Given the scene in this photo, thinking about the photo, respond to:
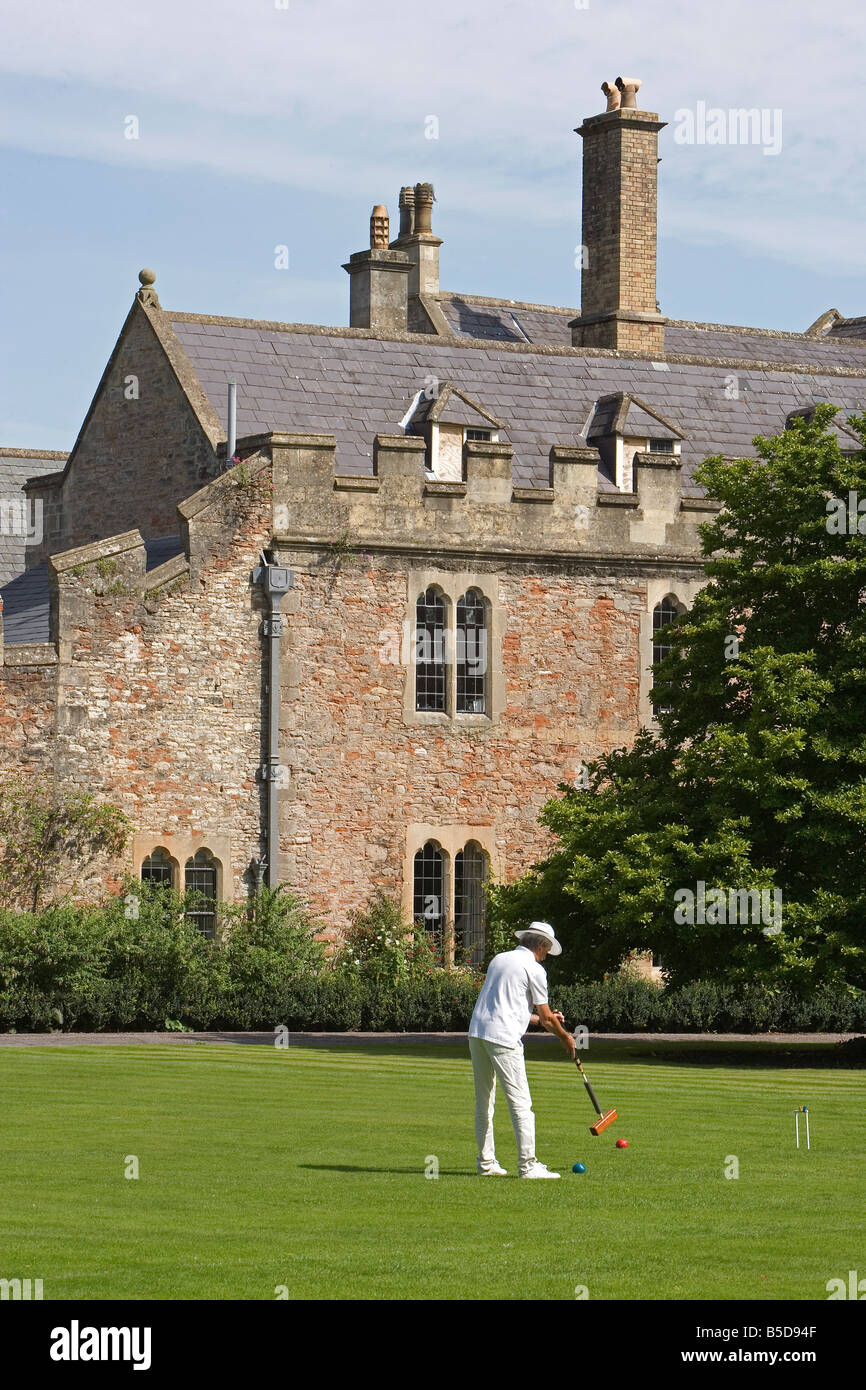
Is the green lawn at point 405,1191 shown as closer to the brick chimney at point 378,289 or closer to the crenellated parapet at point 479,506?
the crenellated parapet at point 479,506

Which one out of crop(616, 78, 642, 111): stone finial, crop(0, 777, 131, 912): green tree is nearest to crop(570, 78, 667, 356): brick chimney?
crop(616, 78, 642, 111): stone finial

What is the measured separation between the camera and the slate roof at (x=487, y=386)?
33.5 m

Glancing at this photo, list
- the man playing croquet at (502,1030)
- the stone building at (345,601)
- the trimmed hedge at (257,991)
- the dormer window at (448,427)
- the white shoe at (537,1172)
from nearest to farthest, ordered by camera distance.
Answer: the white shoe at (537,1172), the man playing croquet at (502,1030), the trimmed hedge at (257,991), the stone building at (345,601), the dormer window at (448,427)

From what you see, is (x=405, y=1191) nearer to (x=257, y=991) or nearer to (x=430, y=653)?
(x=257, y=991)

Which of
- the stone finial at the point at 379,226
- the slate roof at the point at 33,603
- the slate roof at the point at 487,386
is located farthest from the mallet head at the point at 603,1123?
the stone finial at the point at 379,226

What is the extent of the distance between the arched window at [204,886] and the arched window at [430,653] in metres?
3.84

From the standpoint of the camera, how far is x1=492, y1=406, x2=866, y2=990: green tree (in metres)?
23.0

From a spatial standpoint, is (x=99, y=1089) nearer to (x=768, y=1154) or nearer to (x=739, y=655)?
(x=768, y=1154)

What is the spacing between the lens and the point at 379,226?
4828cm

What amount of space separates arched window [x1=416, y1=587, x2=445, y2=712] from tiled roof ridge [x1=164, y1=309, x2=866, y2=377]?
5794mm

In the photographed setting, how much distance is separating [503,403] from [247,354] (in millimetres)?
4271

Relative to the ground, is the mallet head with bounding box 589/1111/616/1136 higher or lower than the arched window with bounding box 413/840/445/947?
lower

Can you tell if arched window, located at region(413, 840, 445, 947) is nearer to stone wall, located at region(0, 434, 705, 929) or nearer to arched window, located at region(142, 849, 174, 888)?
stone wall, located at region(0, 434, 705, 929)

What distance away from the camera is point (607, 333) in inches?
1571
